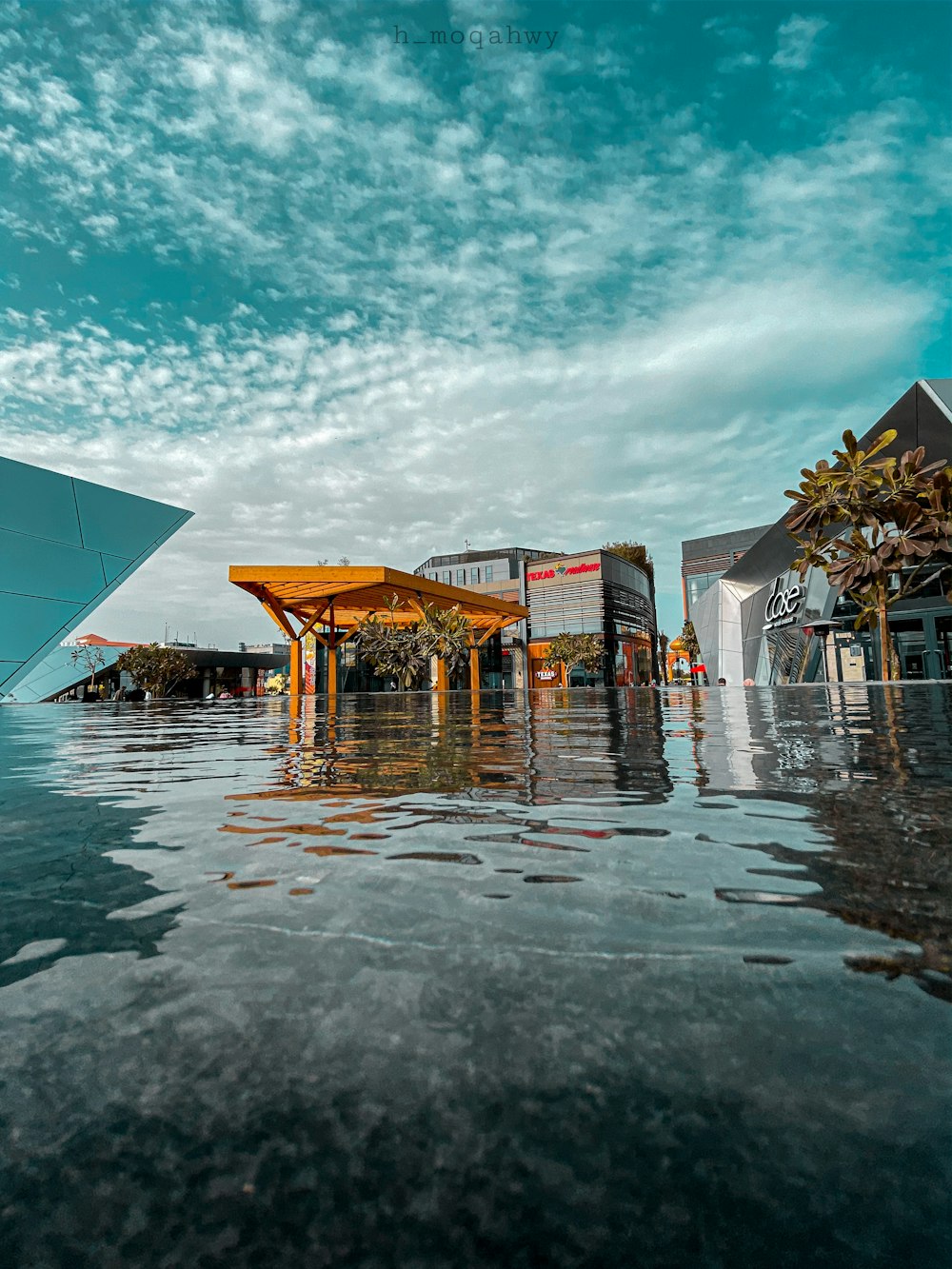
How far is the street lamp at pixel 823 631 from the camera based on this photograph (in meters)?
28.0

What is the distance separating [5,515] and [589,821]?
76.3 ft

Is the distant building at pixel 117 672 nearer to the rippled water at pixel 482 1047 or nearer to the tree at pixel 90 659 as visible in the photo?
the tree at pixel 90 659

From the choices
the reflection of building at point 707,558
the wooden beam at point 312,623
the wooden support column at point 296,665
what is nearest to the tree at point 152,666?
the wooden support column at point 296,665

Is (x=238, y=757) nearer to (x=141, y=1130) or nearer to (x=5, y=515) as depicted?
(x=141, y=1130)

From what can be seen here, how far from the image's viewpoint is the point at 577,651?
58.0m

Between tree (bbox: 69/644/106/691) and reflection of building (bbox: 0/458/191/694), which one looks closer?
reflection of building (bbox: 0/458/191/694)

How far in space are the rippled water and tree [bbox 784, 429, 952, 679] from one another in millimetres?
21228

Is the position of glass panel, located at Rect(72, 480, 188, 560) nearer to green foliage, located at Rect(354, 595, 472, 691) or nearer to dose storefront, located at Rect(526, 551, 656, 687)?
green foliage, located at Rect(354, 595, 472, 691)

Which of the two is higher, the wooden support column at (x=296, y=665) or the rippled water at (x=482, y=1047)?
the wooden support column at (x=296, y=665)

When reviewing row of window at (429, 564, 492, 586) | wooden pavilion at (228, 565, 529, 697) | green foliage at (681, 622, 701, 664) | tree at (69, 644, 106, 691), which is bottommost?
tree at (69, 644, 106, 691)

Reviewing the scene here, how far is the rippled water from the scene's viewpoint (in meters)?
0.52

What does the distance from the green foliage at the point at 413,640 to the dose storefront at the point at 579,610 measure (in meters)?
20.6

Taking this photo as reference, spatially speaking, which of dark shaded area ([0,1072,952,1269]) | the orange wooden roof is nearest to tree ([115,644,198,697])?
the orange wooden roof

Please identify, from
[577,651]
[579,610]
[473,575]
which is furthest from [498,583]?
[577,651]
